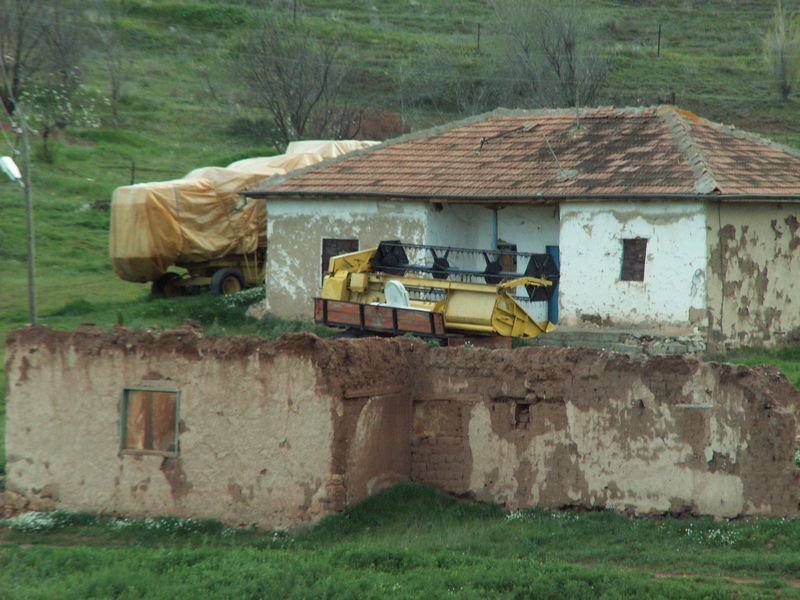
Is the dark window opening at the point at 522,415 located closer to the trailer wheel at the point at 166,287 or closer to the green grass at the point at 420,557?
the green grass at the point at 420,557

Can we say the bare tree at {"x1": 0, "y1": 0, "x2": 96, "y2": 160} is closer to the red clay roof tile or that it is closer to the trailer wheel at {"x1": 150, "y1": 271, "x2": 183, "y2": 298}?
the trailer wheel at {"x1": 150, "y1": 271, "x2": 183, "y2": 298}

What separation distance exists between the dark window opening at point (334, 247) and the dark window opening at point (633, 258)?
5.21 m

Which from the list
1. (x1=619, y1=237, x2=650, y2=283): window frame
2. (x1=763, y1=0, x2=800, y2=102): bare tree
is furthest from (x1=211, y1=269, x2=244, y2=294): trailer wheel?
(x1=763, y1=0, x2=800, y2=102): bare tree

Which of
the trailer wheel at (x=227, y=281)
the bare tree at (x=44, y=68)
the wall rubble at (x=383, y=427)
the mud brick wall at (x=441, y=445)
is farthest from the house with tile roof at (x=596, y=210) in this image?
the bare tree at (x=44, y=68)

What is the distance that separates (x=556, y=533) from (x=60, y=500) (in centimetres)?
565

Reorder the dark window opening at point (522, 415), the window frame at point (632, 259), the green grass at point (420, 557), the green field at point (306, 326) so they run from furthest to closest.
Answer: the window frame at point (632, 259) → the dark window opening at point (522, 415) → the green field at point (306, 326) → the green grass at point (420, 557)

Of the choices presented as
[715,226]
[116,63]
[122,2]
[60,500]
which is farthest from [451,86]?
[60,500]

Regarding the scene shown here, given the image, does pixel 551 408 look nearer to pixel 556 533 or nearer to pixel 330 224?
pixel 556 533

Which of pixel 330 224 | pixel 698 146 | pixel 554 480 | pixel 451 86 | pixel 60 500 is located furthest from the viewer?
pixel 451 86

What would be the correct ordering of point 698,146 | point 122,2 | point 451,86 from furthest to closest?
point 122,2 → point 451,86 → point 698,146

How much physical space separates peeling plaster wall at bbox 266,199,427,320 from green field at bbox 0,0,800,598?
2.83 ft

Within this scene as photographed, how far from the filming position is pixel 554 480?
14.2 metres

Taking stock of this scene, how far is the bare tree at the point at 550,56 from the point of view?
→ 4041 centimetres

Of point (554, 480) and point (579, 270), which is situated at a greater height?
point (579, 270)
